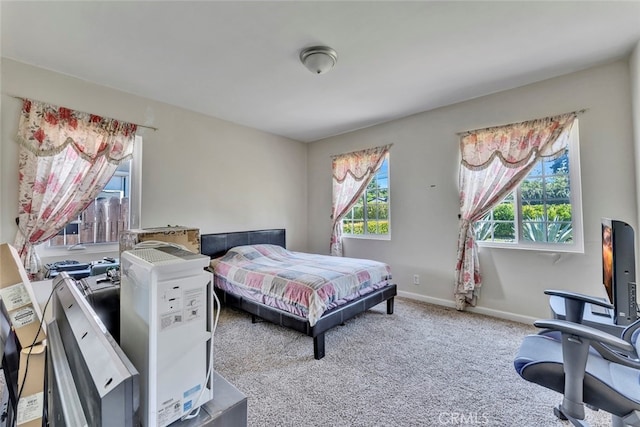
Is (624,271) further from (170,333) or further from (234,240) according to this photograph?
(234,240)

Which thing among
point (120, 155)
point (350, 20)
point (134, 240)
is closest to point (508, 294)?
point (350, 20)

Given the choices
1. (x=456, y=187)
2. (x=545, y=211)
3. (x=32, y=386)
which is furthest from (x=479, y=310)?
(x=32, y=386)

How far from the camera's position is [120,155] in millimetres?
2869

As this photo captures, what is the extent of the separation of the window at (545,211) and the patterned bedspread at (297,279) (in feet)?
4.72

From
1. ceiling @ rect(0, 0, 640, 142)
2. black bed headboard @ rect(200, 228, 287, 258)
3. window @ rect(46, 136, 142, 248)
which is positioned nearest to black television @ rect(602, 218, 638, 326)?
ceiling @ rect(0, 0, 640, 142)

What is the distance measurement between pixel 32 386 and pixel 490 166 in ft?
12.8

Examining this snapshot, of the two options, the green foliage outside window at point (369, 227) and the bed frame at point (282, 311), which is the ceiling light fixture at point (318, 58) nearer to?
the bed frame at point (282, 311)

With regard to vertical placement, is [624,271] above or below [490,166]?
below

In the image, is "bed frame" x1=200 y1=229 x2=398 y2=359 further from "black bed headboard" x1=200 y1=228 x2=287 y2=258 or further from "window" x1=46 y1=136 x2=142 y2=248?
"window" x1=46 y1=136 x2=142 y2=248

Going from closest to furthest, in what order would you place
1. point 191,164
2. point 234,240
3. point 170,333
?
point 170,333 → point 191,164 → point 234,240

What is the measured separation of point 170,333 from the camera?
60 cm

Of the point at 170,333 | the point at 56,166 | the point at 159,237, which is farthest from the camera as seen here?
the point at 56,166

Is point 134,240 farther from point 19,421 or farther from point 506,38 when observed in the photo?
point 506,38

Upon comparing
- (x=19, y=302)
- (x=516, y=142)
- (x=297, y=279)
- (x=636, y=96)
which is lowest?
(x=297, y=279)
